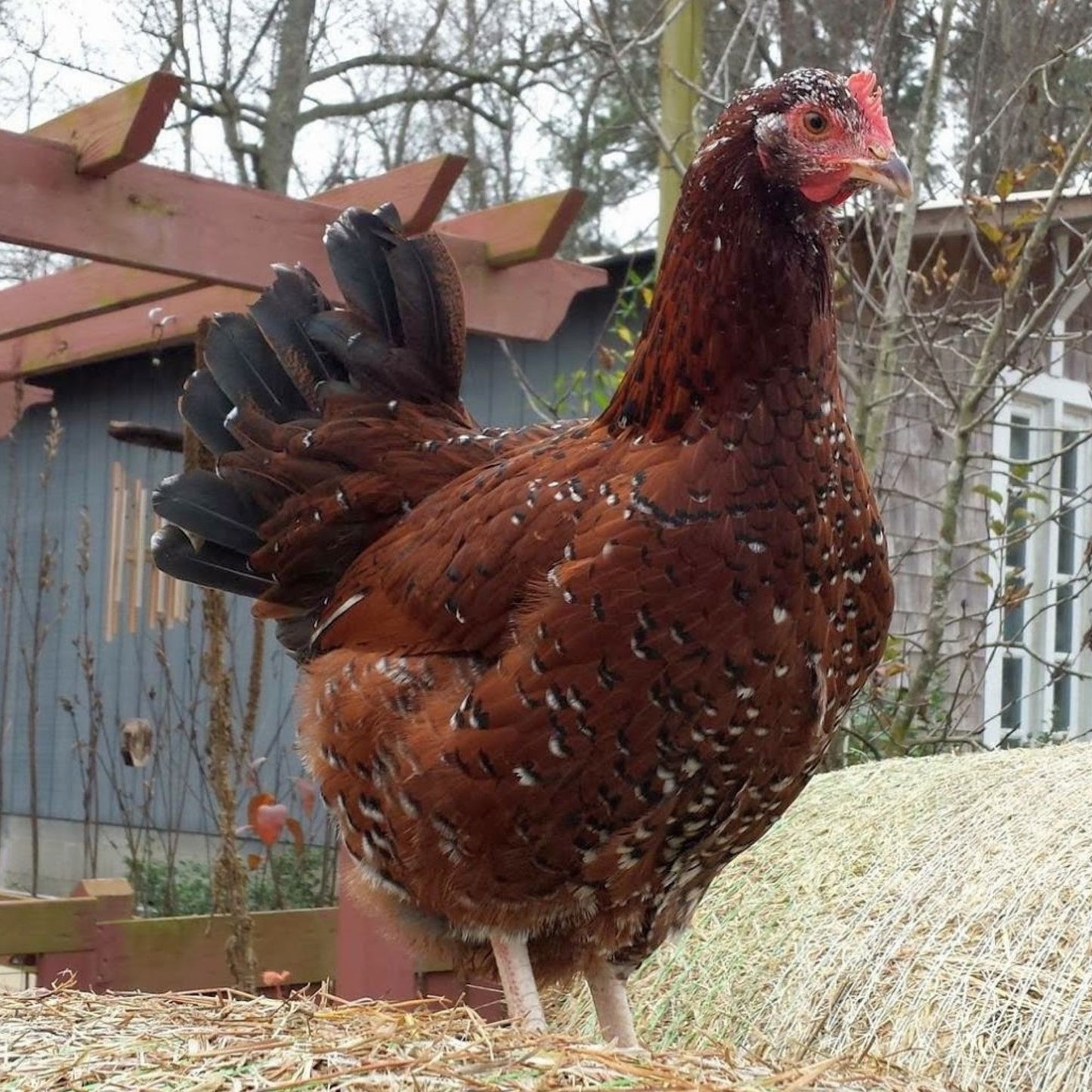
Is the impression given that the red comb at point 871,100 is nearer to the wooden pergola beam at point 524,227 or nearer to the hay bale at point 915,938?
the wooden pergola beam at point 524,227

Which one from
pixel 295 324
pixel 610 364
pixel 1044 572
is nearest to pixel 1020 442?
pixel 1044 572

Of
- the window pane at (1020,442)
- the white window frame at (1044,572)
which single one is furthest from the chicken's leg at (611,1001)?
the window pane at (1020,442)

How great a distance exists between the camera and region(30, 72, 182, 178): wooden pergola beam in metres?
3.85

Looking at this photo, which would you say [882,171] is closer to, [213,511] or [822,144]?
[822,144]

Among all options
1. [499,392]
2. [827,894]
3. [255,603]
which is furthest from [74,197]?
[499,392]

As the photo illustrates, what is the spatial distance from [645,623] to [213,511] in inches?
59.3

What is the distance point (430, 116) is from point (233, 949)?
11712 mm

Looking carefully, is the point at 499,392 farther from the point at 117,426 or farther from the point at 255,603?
the point at 255,603

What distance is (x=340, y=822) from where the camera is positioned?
10.8 feet

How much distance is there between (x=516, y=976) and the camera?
3.09m

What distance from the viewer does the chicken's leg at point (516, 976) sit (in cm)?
307

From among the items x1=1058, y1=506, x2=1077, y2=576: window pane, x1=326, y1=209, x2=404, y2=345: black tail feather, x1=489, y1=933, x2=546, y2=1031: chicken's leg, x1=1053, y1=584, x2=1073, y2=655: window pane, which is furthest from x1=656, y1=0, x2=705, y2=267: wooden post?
x1=1053, y1=584, x2=1073, y2=655: window pane

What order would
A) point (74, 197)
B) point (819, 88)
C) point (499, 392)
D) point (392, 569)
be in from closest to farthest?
point (819, 88), point (392, 569), point (74, 197), point (499, 392)

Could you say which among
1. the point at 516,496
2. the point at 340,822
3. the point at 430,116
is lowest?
the point at 340,822
